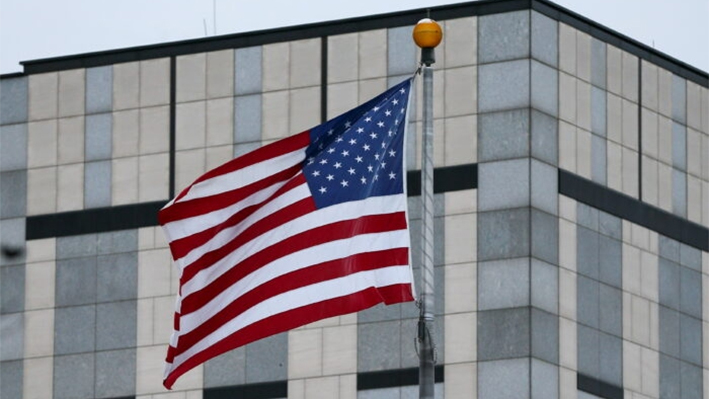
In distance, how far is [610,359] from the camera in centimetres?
6397

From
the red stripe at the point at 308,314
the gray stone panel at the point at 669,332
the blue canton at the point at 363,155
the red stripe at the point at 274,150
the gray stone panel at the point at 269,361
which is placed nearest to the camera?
the red stripe at the point at 308,314

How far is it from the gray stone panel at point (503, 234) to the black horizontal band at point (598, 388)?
3510mm

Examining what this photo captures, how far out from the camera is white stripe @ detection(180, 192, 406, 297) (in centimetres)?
3747

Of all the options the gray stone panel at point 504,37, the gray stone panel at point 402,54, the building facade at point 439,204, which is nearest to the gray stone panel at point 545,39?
the building facade at point 439,204

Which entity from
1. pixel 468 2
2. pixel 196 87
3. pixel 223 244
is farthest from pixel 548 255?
pixel 223 244

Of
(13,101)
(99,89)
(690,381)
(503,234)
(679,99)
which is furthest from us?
(13,101)

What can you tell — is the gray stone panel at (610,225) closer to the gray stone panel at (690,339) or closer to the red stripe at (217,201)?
the gray stone panel at (690,339)

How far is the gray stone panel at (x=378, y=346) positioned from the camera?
62938mm

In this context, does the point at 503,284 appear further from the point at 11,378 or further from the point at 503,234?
the point at 11,378

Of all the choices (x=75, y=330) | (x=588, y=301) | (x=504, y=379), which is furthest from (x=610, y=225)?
(x=75, y=330)

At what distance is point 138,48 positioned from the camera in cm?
6881

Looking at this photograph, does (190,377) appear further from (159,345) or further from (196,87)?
(196,87)

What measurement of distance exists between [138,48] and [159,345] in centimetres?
825

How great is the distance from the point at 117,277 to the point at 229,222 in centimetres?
2941
